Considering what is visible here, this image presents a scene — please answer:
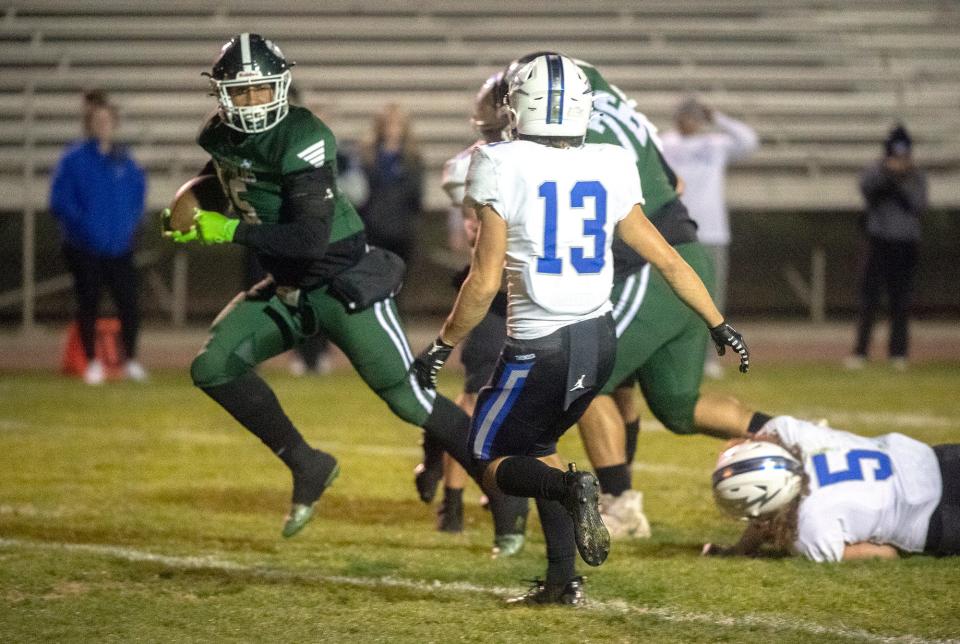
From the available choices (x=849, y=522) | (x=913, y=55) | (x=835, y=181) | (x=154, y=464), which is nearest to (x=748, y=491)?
(x=849, y=522)

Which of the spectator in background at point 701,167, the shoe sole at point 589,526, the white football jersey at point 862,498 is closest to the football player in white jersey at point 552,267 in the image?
the shoe sole at point 589,526

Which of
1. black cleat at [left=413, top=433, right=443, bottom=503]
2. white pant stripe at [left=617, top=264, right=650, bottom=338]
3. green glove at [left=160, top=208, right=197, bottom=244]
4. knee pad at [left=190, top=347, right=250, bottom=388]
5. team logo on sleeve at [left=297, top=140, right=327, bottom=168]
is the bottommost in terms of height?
black cleat at [left=413, top=433, right=443, bottom=503]

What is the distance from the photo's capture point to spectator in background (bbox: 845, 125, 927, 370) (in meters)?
11.0

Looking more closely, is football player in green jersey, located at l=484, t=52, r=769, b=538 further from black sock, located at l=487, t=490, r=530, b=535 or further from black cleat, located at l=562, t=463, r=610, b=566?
black cleat, located at l=562, t=463, r=610, b=566

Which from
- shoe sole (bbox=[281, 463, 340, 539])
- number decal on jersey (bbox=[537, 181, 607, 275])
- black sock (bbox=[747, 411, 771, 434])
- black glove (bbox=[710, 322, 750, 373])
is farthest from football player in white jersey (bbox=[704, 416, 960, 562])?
shoe sole (bbox=[281, 463, 340, 539])

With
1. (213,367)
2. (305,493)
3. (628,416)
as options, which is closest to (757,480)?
(628,416)

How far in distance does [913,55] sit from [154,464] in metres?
11.7

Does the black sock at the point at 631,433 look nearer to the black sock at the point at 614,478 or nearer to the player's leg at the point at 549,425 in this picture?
the black sock at the point at 614,478

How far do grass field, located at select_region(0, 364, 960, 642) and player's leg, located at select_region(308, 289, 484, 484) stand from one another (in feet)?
1.47

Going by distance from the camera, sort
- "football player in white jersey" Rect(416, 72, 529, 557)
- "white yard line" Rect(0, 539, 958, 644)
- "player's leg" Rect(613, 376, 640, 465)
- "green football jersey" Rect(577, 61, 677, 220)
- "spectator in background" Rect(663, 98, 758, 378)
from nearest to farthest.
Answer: "white yard line" Rect(0, 539, 958, 644), "green football jersey" Rect(577, 61, 677, 220), "football player in white jersey" Rect(416, 72, 529, 557), "player's leg" Rect(613, 376, 640, 465), "spectator in background" Rect(663, 98, 758, 378)

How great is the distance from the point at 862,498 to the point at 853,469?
10cm

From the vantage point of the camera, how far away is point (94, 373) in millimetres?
10305

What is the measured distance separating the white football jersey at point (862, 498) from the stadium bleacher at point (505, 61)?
9.00m

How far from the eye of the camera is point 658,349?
538 centimetres
